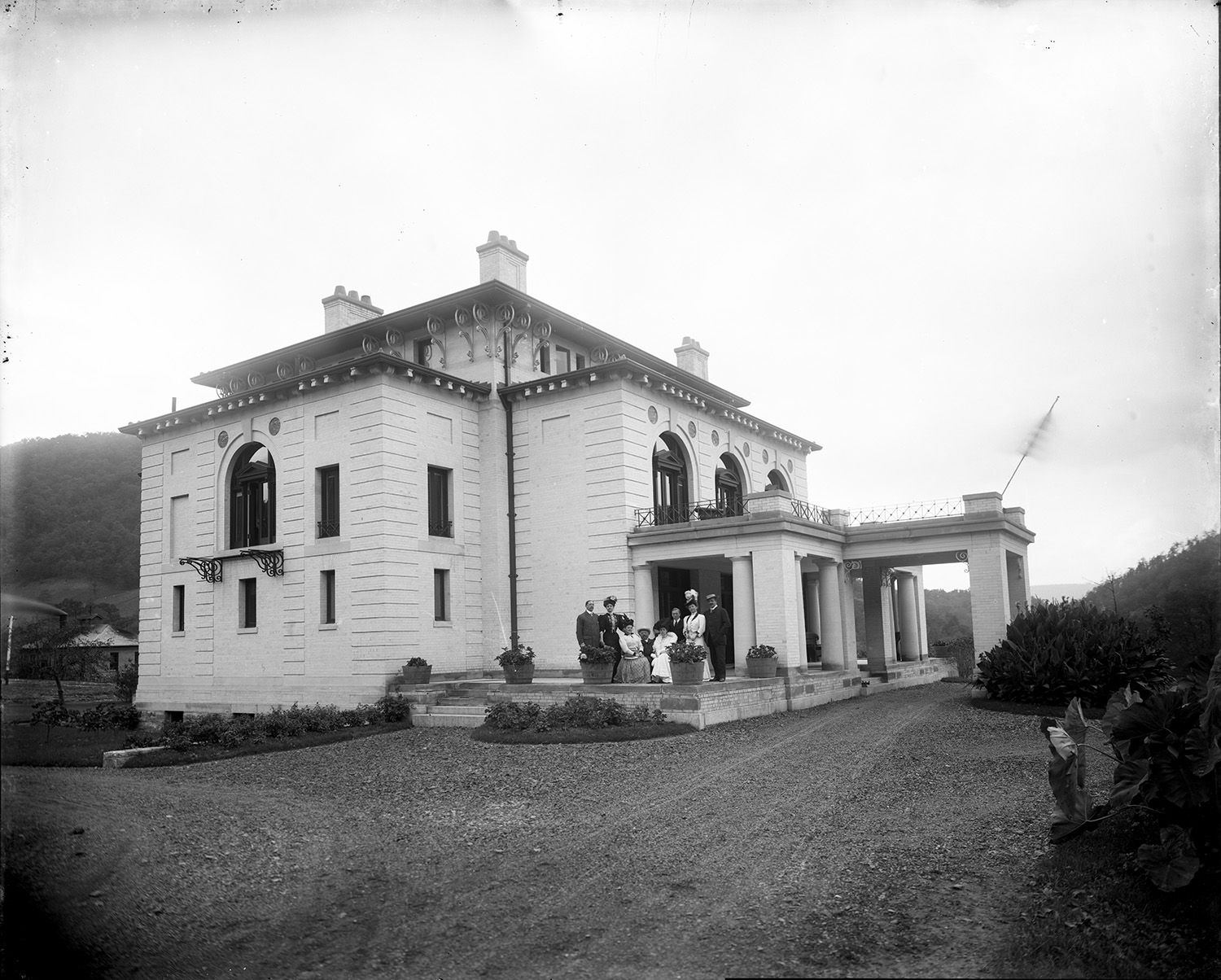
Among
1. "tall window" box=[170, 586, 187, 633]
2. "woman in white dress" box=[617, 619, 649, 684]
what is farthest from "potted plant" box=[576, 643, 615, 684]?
"tall window" box=[170, 586, 187, 633]

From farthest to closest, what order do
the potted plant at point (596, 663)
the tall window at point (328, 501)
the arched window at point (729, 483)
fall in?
the arched window at point (729, 483)
the tall window at point (328, 501)
the potted plant at point (596, 663)

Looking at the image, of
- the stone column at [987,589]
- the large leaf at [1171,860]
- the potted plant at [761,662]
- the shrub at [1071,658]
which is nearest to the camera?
the large leaf at [1171,860]

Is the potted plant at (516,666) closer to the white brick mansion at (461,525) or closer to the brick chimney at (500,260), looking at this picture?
the white brick mansion at (461,525)

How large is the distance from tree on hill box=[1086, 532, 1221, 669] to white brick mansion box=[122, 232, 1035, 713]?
9.56 feet

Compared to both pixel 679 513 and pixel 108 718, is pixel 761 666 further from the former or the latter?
pixel 108 718

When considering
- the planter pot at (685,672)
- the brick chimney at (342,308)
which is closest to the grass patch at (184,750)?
the planter pot at (685,672)

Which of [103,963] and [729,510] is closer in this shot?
[103,963]

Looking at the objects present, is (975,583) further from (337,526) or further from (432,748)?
(337,526)

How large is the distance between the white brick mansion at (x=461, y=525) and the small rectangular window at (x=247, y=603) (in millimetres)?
68

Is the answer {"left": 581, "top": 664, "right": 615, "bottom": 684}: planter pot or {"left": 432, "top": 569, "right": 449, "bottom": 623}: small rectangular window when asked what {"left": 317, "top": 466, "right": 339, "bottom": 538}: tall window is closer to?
{"left": 432, "top": 569, "right": 449, "bottom": 623}: small rectangular window

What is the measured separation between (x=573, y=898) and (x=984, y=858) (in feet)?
10.7

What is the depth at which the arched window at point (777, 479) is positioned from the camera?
3156 cm

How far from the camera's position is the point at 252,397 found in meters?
24.1

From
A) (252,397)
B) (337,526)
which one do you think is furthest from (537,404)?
(252,397)
